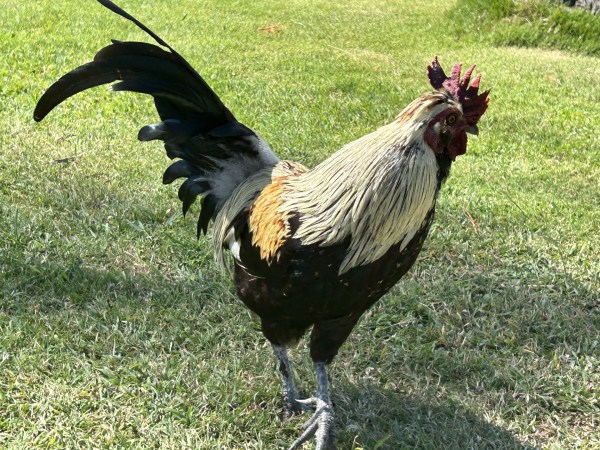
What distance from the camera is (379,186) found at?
2.30 m

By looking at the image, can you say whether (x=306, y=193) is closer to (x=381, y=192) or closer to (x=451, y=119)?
(x=381, y=192)

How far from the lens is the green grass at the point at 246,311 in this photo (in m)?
2.90

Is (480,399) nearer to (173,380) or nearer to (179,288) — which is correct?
(173,380)

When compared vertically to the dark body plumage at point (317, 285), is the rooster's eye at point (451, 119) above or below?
above

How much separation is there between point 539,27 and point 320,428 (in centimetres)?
739

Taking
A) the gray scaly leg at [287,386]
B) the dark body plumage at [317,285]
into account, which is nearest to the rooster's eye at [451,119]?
the dark body plumage at [317,285]

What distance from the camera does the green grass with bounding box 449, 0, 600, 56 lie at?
8.59 m

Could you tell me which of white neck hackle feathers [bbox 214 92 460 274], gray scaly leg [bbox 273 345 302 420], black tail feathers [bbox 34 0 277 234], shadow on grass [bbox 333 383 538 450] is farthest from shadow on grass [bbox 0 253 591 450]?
white neck hackle feathers [bbox 214 92 460 274]

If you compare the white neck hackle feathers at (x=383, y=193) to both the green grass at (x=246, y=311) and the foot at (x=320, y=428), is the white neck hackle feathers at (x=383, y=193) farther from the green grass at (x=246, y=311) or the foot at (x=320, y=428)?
the green grass at (x=246, y=311)

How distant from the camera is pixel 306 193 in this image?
8.30 ft

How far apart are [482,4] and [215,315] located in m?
7.01

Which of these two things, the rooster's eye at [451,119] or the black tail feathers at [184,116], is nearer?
the rooster's eye at [451,119]

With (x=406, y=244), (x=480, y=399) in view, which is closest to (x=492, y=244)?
(x=480, y=399)

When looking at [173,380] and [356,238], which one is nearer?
[356,238]
